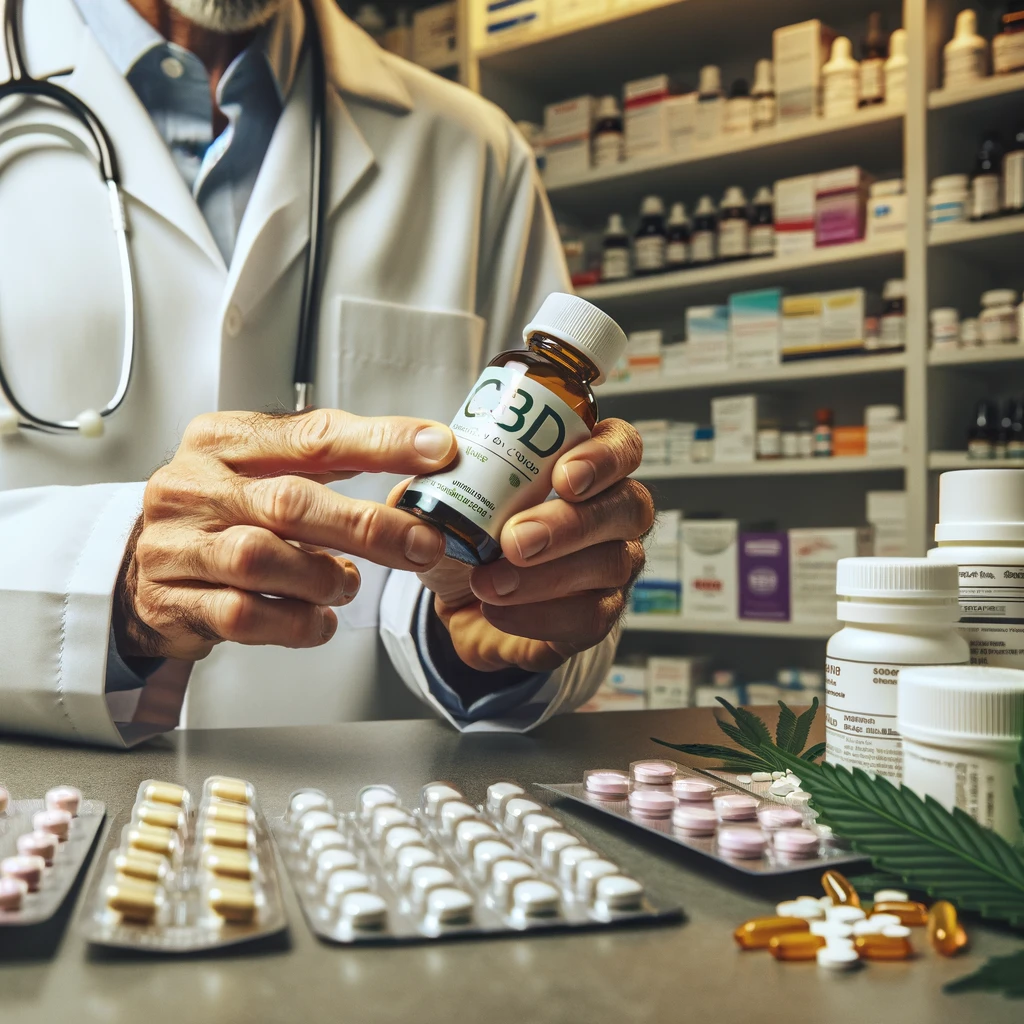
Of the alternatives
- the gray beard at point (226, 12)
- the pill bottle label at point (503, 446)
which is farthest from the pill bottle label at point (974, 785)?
the gray beard at point (226, 12)

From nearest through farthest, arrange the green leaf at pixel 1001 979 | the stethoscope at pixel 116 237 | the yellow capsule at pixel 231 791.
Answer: the green leaf at pixel 1001 979
the yellow capsule at pixel 231 791
the stethoscope at pixel 116 237

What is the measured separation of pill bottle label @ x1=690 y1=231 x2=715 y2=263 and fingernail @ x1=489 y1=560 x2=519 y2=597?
1.78 metres

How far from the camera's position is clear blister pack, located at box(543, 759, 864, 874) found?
0.44m

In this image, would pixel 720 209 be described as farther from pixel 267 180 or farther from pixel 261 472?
pixel 261 472

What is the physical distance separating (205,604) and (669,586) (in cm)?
177

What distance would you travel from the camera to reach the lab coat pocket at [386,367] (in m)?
1.13

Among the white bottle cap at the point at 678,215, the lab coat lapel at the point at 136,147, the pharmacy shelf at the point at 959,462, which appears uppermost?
the white bottle cap at the point at 678,215

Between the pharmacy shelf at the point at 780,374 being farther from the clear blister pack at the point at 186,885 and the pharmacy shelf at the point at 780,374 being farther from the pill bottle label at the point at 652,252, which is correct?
the clear blister pack at the point at 186,885

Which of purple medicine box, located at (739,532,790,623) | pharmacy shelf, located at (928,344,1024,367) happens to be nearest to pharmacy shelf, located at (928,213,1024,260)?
pharmacy shelf, located at (928,344,1024,367)

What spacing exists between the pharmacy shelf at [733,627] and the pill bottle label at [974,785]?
169cm

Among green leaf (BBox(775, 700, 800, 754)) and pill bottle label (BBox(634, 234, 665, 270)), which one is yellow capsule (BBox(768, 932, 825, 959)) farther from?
pill bottle label (BBox(634, 234, 665, 270))

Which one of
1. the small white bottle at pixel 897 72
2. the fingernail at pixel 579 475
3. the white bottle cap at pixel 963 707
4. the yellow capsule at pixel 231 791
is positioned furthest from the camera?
the small white bottle at pixel 897 72

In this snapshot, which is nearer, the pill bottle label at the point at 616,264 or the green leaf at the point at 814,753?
the green leaf at the point at 814,753

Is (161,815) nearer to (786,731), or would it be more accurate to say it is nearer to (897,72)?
(786,731)
